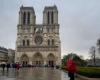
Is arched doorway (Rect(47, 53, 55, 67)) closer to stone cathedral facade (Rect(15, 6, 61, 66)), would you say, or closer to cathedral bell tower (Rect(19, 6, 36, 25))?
stone cathedral facade (Rect(15, 6, 61, 66))

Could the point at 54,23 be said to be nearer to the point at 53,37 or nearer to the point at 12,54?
the point at 53,37

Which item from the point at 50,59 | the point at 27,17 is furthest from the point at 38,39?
the point at 27,17

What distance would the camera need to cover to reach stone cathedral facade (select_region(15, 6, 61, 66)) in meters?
119

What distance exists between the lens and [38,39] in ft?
401

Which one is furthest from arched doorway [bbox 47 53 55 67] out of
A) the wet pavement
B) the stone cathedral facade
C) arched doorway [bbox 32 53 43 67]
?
the wet pavement

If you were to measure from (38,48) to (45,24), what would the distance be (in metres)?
10.2

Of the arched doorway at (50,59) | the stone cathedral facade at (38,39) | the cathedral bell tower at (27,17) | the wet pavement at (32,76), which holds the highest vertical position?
the cathedral bell tower at (27,17)

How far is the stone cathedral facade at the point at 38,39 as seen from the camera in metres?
119

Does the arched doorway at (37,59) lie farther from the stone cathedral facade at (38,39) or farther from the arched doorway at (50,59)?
the arched doorway at (50,59)

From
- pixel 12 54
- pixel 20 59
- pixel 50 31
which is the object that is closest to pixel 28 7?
pixel 50 31

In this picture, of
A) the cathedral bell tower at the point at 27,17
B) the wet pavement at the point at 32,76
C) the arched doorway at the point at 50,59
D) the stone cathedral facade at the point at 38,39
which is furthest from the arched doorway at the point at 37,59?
the wet pavement at the point at 32,76

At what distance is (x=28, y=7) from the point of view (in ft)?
404

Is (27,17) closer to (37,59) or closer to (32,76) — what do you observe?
(37,59)

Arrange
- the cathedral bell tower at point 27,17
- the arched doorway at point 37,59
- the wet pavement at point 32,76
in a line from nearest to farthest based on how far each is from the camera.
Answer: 1. the wet pavement at point 32,76
2. the arched doorway at point 37,59
3. the cathedral bell tower at point 27,17
